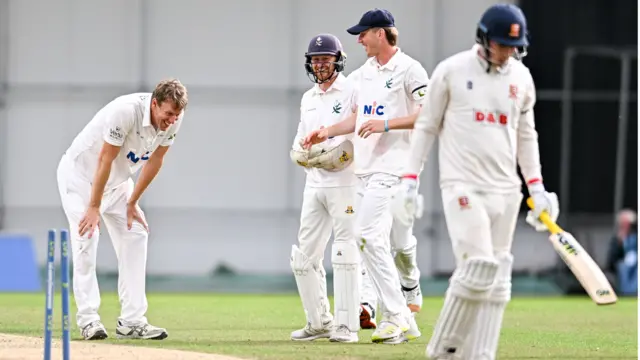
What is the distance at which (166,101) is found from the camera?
8016 millimetres

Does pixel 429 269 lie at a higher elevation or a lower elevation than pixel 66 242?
lower

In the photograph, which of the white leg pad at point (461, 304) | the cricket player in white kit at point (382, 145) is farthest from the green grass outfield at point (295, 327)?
the white leg pad at point (461, 304)

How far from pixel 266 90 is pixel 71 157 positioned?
40.8 feet

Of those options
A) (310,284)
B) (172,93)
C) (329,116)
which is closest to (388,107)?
(329,116)

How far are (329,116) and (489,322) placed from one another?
2424 mm

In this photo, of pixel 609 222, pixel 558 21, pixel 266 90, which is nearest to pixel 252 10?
pixel 266 90

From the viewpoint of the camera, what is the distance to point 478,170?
6590 millimetres

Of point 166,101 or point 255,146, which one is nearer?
point 166,101

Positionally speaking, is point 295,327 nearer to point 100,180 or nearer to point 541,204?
point 100,180

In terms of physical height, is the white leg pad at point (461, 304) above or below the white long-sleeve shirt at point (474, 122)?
below

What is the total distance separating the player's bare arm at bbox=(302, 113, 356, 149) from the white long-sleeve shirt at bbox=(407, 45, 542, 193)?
5.05 feet

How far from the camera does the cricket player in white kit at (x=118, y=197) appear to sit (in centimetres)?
819

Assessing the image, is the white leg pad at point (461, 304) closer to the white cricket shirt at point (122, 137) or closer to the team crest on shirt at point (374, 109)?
the team crest on shirt at point (374, 109)

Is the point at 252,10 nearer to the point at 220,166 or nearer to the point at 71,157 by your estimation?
the point at 220,166
